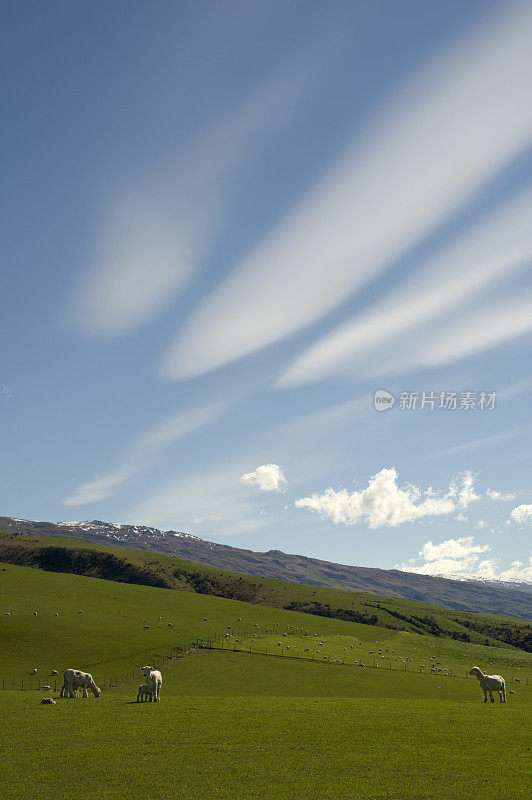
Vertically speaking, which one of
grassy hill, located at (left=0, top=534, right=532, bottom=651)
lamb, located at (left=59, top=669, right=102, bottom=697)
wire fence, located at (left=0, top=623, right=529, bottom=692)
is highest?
lamb, located at (left=59, top=669, right=102, bottom=697)

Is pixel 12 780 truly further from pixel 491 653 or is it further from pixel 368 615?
pixel 368 615

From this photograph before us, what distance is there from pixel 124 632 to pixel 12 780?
71568mm

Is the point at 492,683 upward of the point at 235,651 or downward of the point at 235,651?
upward

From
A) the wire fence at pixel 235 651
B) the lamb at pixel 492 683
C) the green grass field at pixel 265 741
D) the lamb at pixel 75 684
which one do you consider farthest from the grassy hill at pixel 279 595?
the lamb at pixel 75 684

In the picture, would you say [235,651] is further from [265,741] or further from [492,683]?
[265,741]

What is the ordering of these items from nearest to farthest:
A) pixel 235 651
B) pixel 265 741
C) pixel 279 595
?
1. pixel 265 741
2. pixel 235 651
3. pixel 279 595

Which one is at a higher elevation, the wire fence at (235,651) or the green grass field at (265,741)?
the green grass field at (265,741)

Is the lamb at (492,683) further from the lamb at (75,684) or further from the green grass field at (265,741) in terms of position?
the lamb at (75,684)

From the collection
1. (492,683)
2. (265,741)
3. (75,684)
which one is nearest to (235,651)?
(75,684)

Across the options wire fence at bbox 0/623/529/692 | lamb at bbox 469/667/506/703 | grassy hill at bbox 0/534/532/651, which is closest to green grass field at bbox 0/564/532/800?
wire fence at bbox 0/623/529/692

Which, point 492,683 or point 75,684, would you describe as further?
point 492,683

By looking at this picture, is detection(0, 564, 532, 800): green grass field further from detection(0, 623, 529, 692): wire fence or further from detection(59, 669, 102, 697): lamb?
detection(59, 669, 102, 697): lamb

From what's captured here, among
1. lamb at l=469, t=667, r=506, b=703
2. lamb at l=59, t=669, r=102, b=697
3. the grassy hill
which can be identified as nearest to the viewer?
lamb at l=59, t=669, r=102, b=697

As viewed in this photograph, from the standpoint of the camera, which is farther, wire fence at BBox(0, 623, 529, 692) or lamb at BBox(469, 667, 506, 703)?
wire fence at BBox(0, 623, 529, 692)
